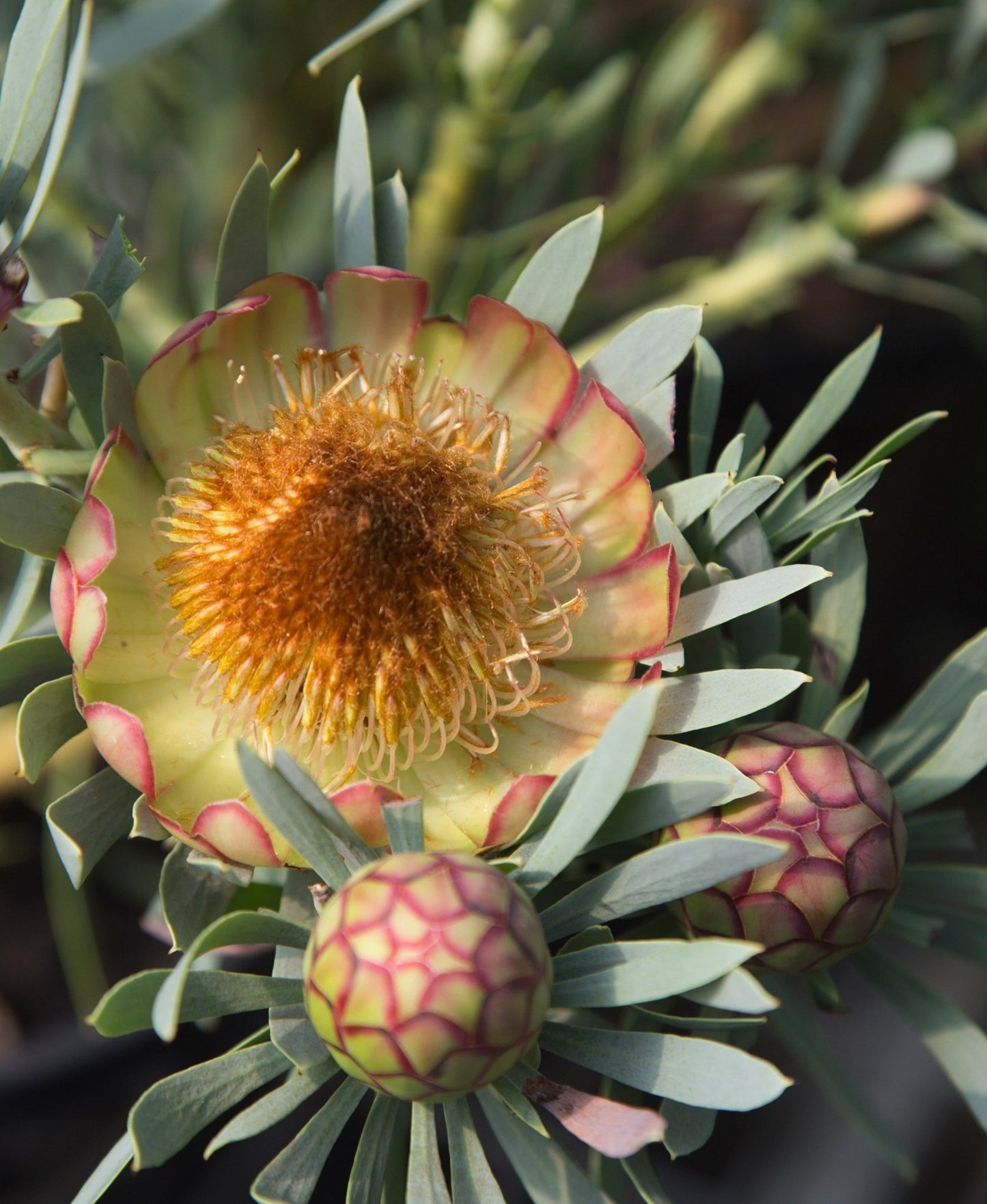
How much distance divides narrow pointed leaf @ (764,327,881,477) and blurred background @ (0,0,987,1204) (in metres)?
0.27

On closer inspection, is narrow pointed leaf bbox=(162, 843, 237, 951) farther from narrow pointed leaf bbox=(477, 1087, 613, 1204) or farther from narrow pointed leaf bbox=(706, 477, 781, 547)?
narrow pointed leaf bbox=(706, 477, 781, 547)

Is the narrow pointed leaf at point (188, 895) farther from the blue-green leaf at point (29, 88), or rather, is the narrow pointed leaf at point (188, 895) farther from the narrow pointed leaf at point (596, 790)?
the blue-green leaf at point (29, 88)

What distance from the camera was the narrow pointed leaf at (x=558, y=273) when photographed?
1.67 feet

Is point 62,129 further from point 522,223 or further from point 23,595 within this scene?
point 522,223

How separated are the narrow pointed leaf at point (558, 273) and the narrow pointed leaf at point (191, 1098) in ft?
1.16

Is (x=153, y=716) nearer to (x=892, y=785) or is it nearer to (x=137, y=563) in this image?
(x=137, y=563)

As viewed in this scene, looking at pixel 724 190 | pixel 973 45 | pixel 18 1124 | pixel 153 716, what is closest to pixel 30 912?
Answer: pixel 18 1124

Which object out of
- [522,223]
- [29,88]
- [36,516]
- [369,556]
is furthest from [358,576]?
[522,223]

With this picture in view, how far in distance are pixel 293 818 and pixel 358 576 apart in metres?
0.16

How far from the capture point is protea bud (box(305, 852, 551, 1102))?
363 millimetres

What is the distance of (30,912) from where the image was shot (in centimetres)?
101

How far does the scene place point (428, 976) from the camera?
1.19 ft

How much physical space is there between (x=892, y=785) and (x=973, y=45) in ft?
2.13

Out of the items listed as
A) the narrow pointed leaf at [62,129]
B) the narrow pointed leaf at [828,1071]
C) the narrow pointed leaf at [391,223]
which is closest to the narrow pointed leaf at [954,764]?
the narrow pointed leaf at [828,1071]
